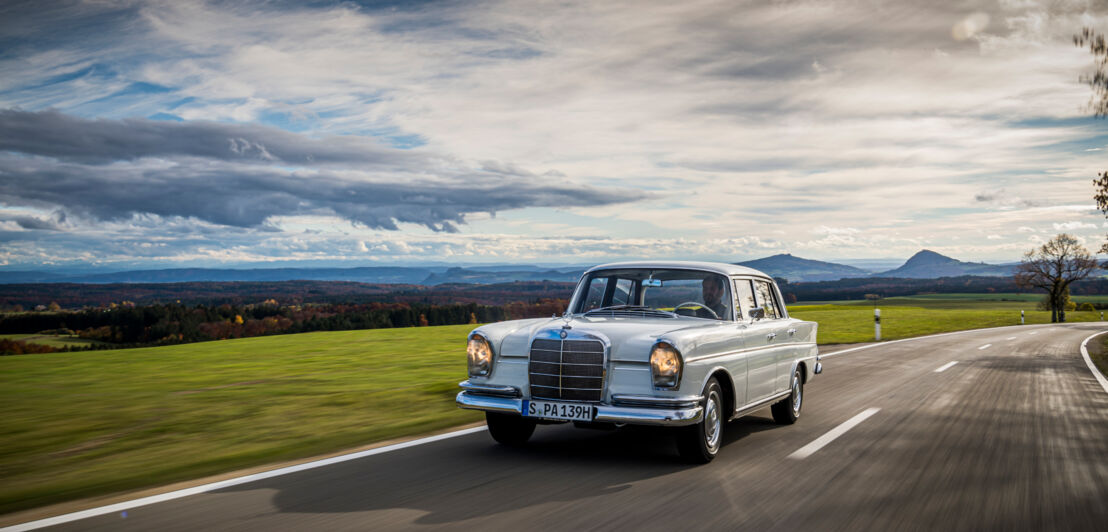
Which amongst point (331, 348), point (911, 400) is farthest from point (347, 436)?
point (331, 348)

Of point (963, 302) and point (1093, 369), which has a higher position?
point (1093, 369)

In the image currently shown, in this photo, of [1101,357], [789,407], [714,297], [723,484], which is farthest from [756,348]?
[1101,357]

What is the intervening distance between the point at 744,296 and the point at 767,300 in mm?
931

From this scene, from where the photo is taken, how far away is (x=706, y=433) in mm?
6082

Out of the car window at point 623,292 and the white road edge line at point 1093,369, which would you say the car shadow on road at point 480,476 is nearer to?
the car window at point 623,292

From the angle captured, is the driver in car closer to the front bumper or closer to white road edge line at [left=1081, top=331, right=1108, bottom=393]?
the front bumper

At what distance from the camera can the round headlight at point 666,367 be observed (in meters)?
5.67

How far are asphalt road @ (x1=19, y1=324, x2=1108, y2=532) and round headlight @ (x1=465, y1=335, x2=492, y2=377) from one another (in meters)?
0.73

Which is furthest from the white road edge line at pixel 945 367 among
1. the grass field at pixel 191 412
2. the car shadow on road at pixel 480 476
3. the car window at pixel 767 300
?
the grass field at pixel 191 412

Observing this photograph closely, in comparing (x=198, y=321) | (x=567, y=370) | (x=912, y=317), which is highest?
(x=567, y=370)

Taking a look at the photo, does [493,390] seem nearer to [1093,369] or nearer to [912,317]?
[1093,369]

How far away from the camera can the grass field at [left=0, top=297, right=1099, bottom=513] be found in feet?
19.8

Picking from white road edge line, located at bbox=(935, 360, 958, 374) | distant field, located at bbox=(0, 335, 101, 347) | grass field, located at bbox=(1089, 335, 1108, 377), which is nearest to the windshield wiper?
white road edge line, located at bbox=(935, 360, 958, 374)

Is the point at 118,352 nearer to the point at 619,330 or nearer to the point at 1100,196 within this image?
the point at 619,330
